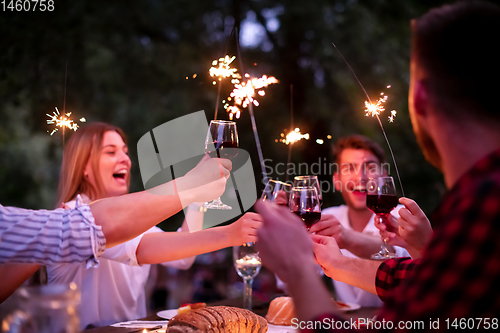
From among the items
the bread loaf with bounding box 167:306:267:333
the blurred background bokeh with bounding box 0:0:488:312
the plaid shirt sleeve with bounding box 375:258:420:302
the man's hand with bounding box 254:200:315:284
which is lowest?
the bread loaf with bounding box 167:306:267:333

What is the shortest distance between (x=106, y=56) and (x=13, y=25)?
206 cm

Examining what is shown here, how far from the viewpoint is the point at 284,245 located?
3.13 ft

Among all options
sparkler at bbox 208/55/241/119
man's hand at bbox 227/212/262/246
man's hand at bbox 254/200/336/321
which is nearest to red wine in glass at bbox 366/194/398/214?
man's hand at bbox 227/212/262/246

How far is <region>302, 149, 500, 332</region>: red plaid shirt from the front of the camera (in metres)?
0.71

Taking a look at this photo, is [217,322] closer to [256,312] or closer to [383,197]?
[256,312]

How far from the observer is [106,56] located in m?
5.79

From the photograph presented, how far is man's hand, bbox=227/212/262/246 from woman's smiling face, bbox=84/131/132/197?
105 centimetres

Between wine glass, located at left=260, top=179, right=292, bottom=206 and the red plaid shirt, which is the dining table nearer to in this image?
wine glass, located at left=260, top=179, right=292, bottom=206

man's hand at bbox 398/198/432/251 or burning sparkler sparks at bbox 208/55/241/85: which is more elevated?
burning sparkler sparks at bbox 208/55/241/85

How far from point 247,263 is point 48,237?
1.25 m

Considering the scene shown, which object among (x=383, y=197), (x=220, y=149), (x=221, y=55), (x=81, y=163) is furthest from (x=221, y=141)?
(x=221, y=55)

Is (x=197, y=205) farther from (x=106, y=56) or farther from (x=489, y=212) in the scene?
(x=106, y=56)

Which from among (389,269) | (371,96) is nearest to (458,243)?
(389,269)

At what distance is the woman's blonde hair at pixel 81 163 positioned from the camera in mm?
2701
